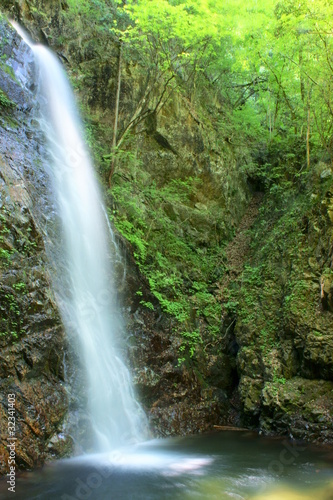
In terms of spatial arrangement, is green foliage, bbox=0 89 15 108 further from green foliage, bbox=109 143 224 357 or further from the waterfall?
green foliage, bbox=109 143 224 357

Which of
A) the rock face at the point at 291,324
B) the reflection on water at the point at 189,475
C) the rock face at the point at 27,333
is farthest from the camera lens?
the rock face at the point at 291,324

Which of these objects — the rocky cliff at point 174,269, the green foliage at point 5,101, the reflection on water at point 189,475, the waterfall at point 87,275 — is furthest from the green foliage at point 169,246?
the green foliage at point 5,101

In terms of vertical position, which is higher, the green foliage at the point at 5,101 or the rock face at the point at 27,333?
the green foliage at the point at 5,101

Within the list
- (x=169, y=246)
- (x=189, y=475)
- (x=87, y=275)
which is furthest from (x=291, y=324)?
(x=87, y=275)

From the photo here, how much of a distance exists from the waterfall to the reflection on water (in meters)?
0.74

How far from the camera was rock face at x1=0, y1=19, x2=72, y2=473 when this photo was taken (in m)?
5.54

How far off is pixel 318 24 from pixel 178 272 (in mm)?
7339

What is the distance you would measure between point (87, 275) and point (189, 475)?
4460 millimetres

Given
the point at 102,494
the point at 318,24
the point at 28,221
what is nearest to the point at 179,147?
the point at 318,24

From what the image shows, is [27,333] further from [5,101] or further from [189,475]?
Answer: [5,101]

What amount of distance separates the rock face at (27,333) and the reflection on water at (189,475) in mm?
506

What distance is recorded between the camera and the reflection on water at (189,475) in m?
4.80

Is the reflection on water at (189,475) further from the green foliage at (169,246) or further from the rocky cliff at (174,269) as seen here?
the green foliage at (169,246)

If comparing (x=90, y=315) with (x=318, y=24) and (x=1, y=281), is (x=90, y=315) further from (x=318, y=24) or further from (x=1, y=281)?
(x=318, y=24)
